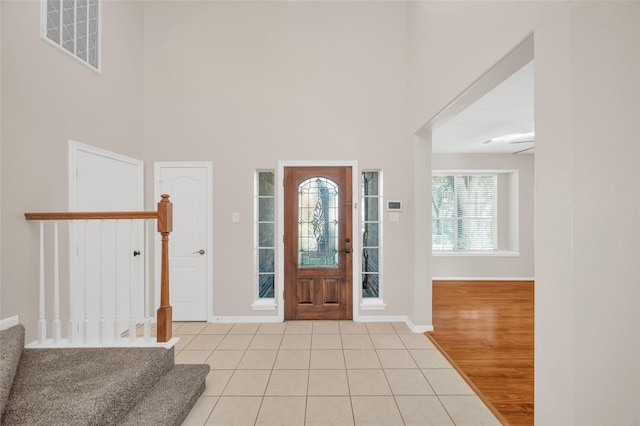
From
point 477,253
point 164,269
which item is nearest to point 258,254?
point 164,269

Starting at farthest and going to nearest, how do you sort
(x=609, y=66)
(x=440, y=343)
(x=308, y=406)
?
(x=440, y=343), (x=308, y=406), (x=609, y=66)

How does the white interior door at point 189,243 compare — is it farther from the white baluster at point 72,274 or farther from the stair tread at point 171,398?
the stair tread at point 171,398

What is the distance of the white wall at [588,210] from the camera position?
4.12 feet

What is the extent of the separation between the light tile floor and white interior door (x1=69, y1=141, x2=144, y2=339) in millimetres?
816

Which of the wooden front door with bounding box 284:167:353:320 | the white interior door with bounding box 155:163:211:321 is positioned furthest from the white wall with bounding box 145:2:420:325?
the wooden front door with bounding box 284:167:353:320

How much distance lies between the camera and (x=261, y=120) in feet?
12.5

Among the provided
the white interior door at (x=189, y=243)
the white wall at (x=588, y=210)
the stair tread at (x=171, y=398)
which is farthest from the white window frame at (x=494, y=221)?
the stair tread at (x=171, y=398)

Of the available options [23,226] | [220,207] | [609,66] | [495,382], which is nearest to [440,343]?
[495,382]

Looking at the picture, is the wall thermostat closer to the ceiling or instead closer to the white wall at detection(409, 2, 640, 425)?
the ceiling

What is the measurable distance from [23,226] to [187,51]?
2.75 metres

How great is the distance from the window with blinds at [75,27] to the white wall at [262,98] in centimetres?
82

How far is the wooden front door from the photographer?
151 inches

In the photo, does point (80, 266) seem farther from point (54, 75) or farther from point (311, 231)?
point (311, 231)

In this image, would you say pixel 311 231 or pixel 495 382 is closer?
pixel 495 382
